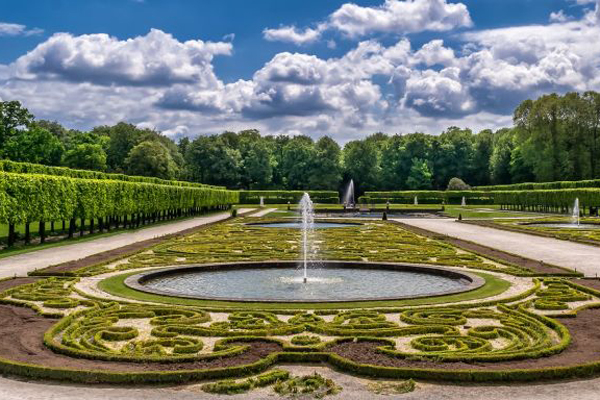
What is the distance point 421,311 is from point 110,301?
5939 millimetres

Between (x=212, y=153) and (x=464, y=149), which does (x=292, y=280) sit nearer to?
(x=212, y=153)

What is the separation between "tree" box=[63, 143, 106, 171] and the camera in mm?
77250

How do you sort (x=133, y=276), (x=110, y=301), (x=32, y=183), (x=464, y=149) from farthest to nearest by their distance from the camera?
(x=464, y=149) < (x=32, y=183) < (x=133, y=276) < (x=110, y=301)

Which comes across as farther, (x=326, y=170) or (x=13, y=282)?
(x=326, y=170)

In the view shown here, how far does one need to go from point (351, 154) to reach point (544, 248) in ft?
262

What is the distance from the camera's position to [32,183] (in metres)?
24.8

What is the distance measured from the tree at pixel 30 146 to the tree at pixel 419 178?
56.5 metres

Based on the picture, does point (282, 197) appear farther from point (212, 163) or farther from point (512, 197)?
point (512, 197)

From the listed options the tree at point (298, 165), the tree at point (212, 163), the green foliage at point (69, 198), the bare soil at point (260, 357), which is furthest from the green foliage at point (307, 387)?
the tree at point (298, 165)

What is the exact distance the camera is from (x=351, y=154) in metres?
101

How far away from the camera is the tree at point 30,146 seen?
223ft

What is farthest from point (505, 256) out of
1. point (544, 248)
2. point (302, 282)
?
point (302, 282)

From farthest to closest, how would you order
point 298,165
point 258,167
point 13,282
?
point 298,165, point 258,167, point 13,282

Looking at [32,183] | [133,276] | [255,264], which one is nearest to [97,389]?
[133,276]
